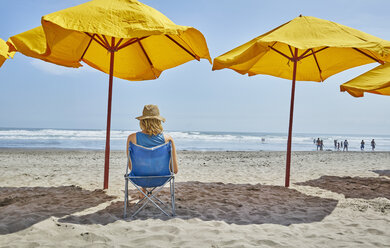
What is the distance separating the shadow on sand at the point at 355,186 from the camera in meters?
4.71

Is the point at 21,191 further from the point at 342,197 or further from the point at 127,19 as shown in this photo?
the point at 342,197

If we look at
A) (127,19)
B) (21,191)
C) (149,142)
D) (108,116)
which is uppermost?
(127,19)

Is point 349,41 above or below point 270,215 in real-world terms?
above

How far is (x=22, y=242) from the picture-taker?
2459 mm

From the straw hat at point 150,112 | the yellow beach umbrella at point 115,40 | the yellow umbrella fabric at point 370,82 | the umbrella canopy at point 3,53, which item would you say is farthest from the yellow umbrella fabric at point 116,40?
the yellow umbrella fabric at point 370,82

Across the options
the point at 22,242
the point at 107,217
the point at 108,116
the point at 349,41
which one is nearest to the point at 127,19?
the point at 108,116

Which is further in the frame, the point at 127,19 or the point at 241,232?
the point at 127,19

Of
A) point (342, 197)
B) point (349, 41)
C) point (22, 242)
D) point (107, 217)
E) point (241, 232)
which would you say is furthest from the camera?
point (342, 197)

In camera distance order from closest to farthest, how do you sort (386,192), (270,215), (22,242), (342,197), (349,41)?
1. (22,242)
2. (270,215)
3. (349,41)
4. (342,197)
5. (386,192)

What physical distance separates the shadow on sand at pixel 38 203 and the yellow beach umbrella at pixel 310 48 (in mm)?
2661

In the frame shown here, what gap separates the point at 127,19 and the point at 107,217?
2320 mm

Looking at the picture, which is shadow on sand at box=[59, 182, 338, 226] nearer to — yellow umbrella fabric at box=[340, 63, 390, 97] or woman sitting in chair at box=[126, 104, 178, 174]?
woman sitting in chair at box=[126, 104, 178, 174]

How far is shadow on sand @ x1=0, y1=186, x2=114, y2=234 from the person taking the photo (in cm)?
302

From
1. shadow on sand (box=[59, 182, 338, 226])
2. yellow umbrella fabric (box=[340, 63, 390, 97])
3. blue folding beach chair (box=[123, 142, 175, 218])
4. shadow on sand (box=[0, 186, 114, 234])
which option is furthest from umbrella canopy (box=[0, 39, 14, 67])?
yellow umbrella fabric (box=[340, 63, 390, 97])
